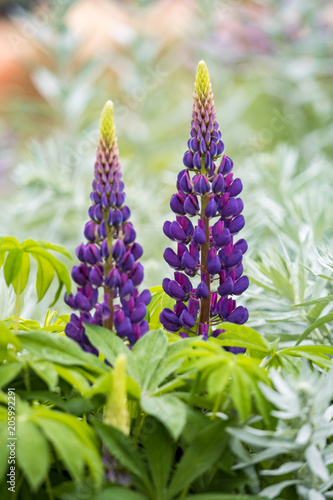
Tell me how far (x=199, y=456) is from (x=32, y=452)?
128 millimetres

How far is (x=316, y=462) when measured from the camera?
0.45 m

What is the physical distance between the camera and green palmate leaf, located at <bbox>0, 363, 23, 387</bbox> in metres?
0.43

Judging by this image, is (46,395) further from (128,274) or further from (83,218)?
(83,218)

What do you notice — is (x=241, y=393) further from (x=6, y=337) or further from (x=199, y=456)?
(x=6, y=337)

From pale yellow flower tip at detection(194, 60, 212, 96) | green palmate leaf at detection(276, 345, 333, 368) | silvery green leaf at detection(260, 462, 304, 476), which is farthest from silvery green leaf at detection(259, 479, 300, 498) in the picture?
pale yellow flower tip at detection(194, 60, 212, 96)

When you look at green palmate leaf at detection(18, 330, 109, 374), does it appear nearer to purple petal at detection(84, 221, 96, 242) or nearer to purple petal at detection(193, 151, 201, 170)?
purple petal at detection(84, 221, 96, 242)

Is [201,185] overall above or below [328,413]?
above

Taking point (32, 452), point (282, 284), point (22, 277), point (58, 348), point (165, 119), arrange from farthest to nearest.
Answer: point (165, 119) < point (282, 284) < point (22, 277) < point (58, 348) < point (32, 452)

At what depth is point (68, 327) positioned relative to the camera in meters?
0.52

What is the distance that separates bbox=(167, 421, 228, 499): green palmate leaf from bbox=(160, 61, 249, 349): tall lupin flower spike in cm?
12

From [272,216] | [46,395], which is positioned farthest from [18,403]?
[272,216]

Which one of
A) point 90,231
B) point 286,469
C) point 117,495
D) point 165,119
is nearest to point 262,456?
point 286,469

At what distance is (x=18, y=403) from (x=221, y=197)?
0.26 meters

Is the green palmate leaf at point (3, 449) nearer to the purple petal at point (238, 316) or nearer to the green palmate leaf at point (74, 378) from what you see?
the green palmate leaf at point (74, 378)
